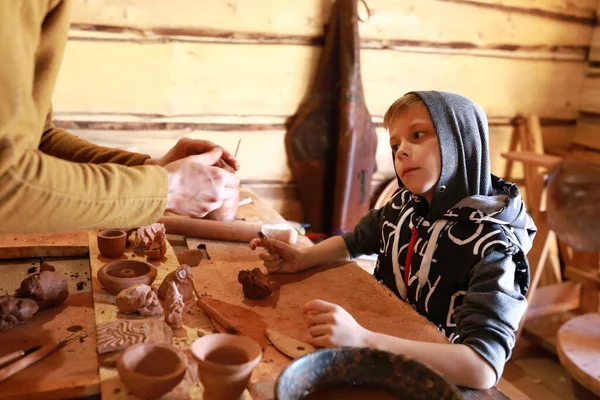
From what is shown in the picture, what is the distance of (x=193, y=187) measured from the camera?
143 cm

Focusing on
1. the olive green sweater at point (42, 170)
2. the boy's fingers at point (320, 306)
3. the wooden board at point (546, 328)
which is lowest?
the wooden board at point (546, 328)

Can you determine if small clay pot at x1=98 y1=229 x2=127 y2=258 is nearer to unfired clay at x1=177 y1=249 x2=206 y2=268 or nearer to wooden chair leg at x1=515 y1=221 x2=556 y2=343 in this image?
unfired clay at x1=177 y1=249 x2=206 y2=268

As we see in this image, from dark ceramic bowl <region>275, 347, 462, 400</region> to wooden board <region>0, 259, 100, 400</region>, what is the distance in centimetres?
46

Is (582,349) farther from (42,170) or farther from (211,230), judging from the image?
(42,170)

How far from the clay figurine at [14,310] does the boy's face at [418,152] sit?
3.73ft

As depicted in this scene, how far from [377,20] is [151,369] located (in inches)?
104

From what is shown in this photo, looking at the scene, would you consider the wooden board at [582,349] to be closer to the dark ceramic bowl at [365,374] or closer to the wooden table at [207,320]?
the wooden table at [207,320]

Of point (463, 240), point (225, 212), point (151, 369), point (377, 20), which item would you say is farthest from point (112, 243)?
point (377, 20)

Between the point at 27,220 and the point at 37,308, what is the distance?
400 mm

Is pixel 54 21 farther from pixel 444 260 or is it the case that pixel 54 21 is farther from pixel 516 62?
pixel 516 62

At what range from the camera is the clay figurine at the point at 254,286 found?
1633mm


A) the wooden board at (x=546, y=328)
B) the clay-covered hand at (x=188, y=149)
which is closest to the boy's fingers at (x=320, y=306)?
the clay-covered hand at (x=188, y=149)

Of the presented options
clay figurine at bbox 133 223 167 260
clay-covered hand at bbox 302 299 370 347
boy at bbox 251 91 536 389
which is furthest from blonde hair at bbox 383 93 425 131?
clay figurine at bbox 133 223 167 260

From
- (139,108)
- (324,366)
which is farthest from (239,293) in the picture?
(139,108)
